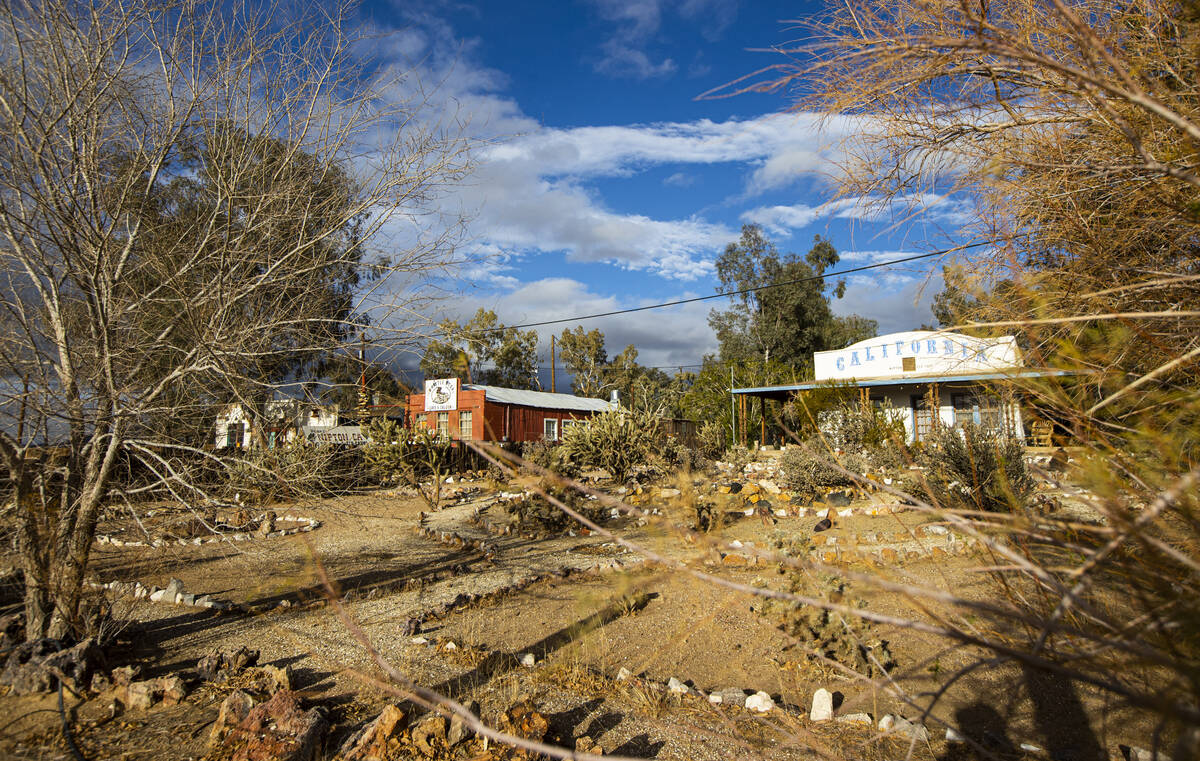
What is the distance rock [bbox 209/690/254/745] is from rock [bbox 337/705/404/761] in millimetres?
660

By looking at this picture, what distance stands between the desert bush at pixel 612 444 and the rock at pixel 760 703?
1040cm

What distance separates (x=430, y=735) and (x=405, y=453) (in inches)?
477

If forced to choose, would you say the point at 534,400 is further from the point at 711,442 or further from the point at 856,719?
the point at 856,719

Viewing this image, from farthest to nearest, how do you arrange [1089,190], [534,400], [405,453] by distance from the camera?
[534,400] → [405,453] → [1089,190]

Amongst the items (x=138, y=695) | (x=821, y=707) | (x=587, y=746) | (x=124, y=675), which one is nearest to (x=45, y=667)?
(x=124, y=675)

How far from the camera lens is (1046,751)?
10.5 feet

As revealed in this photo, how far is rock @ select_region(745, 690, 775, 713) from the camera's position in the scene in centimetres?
361

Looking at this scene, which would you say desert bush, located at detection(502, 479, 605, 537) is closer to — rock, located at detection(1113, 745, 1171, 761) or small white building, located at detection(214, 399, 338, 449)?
small white building, located at detection(214, 399, 338, 449)

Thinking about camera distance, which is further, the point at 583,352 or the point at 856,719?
the point at 583,352

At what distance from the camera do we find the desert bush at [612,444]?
47.5ft

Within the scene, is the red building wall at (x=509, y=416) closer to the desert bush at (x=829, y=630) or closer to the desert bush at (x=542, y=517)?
the desert bush at (x=542, y=517)

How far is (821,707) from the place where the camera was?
3.58 m

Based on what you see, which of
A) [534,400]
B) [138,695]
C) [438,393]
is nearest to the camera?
[138,695]

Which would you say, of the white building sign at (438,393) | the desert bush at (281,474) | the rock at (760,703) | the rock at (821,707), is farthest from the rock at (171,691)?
the rock at (821,707)
